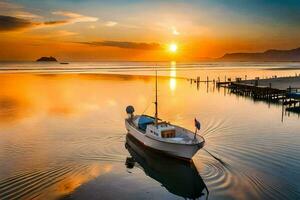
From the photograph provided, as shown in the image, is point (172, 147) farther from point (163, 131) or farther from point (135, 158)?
point (135, 158)

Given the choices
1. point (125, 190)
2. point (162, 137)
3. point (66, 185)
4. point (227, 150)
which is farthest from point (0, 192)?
point (227, 150)

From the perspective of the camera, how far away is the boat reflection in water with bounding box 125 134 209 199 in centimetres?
2502

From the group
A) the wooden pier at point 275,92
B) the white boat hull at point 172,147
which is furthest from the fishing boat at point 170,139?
the wooden pier at point 275,92

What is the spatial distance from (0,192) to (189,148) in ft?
53.8

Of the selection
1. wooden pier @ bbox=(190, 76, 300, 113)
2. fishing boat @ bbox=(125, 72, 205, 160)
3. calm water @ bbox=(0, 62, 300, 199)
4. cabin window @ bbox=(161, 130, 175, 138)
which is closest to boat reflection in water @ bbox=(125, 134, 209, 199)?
calm water @ bbox=(0, 62, 300, 199)

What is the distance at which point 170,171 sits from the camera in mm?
28953

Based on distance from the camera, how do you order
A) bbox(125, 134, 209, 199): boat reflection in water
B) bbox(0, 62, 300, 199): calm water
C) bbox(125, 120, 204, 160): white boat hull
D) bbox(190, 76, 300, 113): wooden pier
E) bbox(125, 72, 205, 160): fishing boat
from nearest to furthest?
bbox(0, 62, 300, 199): calm water → bbox(125, 134, 209, 199): boat reflection in water → bbox(125, 120, 204, 160): white boat hull → bbox(125, 72, 205, 160): fishing boat → bbox(190, 76, 300, 113): wooden pier

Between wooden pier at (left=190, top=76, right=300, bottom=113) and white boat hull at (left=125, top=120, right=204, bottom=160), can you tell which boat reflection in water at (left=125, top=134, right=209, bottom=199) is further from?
wooden pier at (left=190, top=76, right=300, bottom=113)

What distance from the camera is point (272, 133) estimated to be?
1576 inches

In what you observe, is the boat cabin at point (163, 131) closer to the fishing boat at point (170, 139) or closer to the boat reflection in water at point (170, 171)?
the fishing boat at point (170, 139)

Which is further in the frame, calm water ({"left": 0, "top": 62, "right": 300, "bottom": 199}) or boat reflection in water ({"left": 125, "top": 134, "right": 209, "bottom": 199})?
boat reflection in water ({"left": 125, "top": 134, "right": 209, "bottom": 199})

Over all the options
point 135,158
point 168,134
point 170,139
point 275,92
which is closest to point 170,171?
point 170,139

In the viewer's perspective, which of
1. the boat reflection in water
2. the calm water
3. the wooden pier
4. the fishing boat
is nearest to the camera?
the calm water

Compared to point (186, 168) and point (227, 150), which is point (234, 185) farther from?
point (227, 150)
